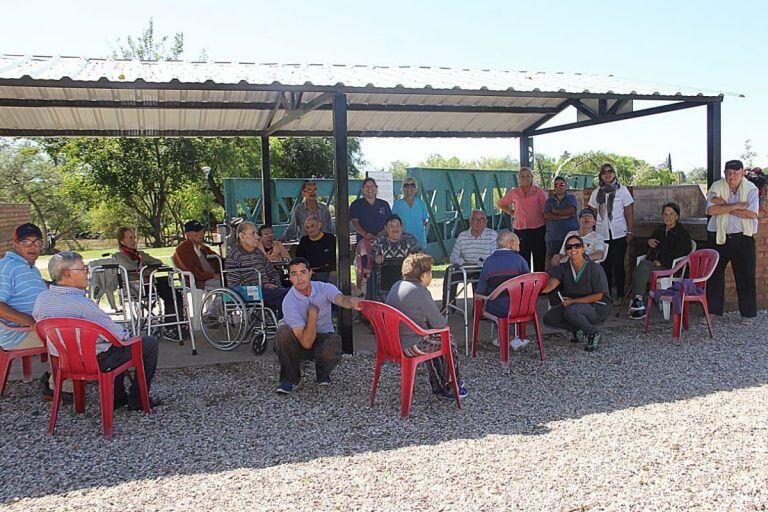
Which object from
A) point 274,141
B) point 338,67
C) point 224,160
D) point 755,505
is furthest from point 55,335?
point 274,141

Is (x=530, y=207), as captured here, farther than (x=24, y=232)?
Yes

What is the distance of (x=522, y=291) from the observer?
5.18 metres

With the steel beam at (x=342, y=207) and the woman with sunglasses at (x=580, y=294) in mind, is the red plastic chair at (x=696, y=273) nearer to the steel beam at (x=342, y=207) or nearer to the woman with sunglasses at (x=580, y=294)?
the woman with sunglasses at (x=580, y=294)

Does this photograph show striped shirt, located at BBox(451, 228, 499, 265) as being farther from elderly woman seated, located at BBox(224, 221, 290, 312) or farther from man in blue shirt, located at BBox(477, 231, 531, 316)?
elderly woman seated, located at BBox(224, 221, 290, 312)

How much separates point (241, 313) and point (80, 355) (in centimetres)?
187

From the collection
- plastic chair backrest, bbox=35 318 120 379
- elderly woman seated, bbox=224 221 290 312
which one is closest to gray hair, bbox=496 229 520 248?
elderly woman seated, bbox=224 221 290 312

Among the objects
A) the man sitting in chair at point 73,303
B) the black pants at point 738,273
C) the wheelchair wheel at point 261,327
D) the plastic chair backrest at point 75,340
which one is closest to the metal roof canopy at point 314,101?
the wheelchair wheel at point 261,327

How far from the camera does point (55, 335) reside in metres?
3.81

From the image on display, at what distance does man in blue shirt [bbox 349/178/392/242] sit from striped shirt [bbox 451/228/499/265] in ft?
3.14

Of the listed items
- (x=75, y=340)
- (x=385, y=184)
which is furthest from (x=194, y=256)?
(x=385, y=184)

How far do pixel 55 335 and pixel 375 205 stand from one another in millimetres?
3872

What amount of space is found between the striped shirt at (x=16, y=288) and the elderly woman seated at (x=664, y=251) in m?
5.55

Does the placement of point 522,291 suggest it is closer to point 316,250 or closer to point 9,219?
point 316,250

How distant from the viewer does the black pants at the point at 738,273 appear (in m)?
6.58
